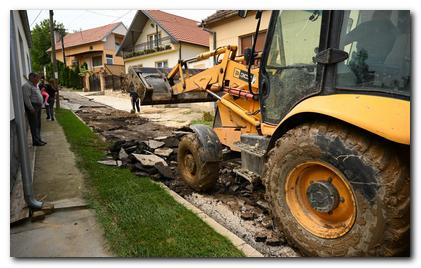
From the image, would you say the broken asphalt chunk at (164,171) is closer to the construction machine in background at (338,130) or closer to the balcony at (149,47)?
the construction machine in background at (338,130)

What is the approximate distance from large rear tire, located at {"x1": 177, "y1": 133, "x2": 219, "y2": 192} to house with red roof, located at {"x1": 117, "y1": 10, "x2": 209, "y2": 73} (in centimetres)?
1421

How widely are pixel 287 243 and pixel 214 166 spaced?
1.48 metres

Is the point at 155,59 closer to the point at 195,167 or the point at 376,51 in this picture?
the point at 195,167

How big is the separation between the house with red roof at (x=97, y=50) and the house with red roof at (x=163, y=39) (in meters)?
5.53

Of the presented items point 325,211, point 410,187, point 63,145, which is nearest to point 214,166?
point 325,211

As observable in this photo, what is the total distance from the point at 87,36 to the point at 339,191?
37553 millimetres

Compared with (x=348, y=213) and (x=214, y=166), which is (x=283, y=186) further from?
(x=214, y=166)

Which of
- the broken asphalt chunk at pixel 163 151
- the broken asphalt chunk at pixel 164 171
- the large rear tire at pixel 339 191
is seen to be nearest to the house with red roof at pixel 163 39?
the broken asphalt chunk at pixel 163 151

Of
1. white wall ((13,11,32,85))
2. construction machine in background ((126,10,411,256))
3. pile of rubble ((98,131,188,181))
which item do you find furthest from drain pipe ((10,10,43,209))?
construction machine in background ((126,10,411,256))

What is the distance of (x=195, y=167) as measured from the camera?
4344 millimetres

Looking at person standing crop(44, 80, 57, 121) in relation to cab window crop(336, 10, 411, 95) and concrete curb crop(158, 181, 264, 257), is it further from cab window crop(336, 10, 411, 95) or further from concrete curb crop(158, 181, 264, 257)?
cab window crop(336, 10, 411, 95)

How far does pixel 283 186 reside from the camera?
2.84 m

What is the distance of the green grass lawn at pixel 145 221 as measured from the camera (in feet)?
9.34

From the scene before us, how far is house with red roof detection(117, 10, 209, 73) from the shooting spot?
19688 mm
